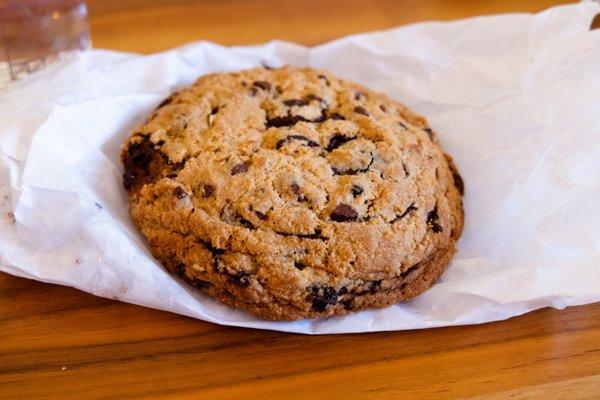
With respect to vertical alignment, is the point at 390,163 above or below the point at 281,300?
above

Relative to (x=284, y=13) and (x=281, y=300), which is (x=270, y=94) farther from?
(x=284, y=13)

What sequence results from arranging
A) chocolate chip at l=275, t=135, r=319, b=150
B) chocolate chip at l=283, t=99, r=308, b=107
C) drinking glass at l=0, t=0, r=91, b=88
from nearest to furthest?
chocolate chip at l=275, t=135, r=319, b=150 < chocolate chip at l=283, t=99, r=308, b=107 < drinking glass at l=0, t=0, r=91, b=88

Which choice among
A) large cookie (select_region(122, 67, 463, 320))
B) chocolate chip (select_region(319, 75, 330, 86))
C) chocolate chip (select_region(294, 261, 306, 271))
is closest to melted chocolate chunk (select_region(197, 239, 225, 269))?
large cookie (select_region(122, 67, 463, 320))

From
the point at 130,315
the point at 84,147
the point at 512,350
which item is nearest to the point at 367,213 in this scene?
the point at 512,350

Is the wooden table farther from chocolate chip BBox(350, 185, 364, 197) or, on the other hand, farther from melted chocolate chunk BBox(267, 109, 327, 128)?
melted chocolate chunk BBox(267, 109, 327, 128)

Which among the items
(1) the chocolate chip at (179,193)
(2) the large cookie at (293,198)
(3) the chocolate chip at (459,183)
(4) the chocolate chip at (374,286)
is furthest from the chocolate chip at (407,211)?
(1) the chocolate chip at (179,193)
